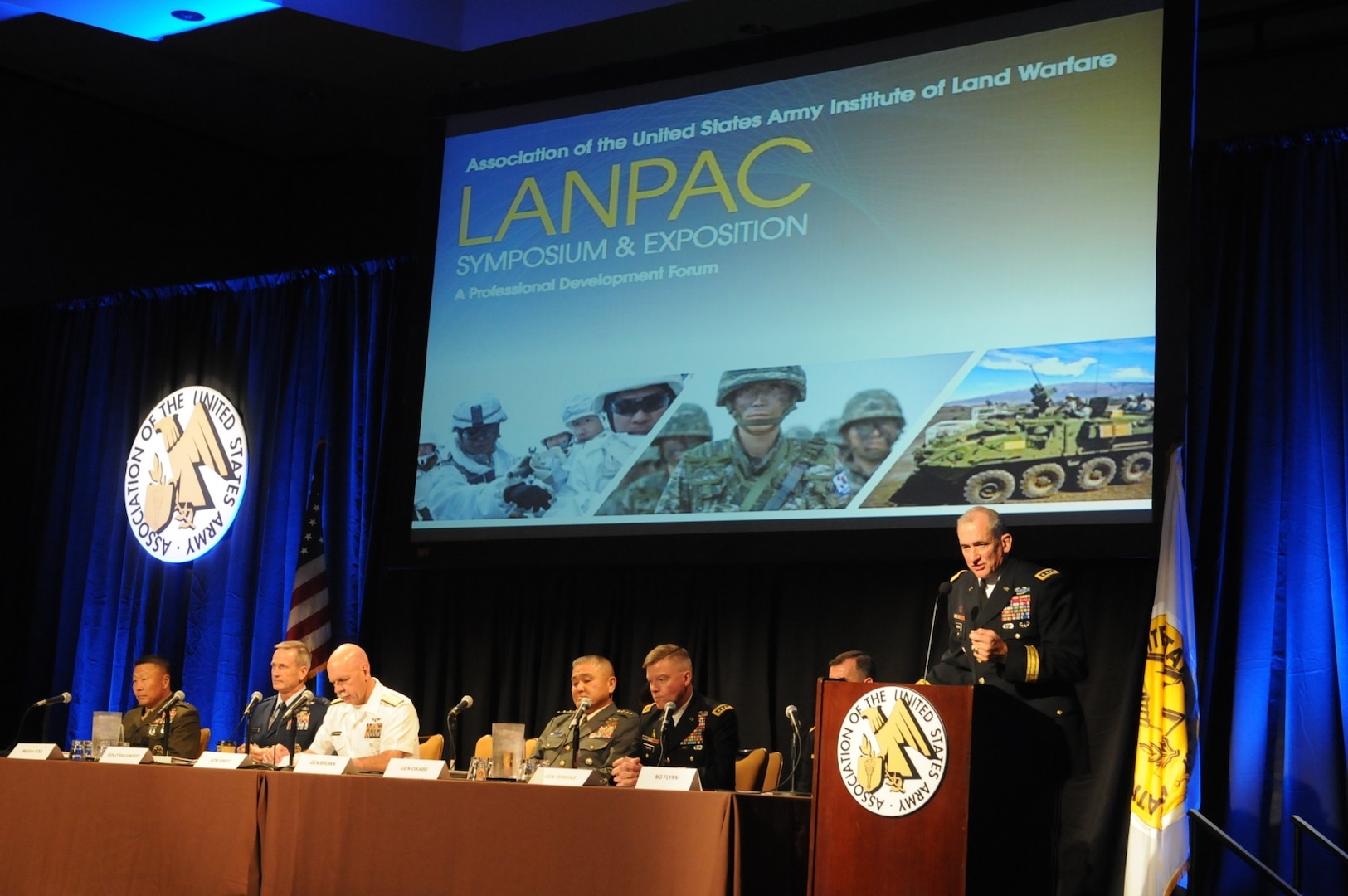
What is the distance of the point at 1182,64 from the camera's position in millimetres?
4785

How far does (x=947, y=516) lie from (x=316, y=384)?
3.94 metres

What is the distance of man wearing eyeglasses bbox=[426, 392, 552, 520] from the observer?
19.2 feet

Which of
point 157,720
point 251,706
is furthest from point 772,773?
point 157,720

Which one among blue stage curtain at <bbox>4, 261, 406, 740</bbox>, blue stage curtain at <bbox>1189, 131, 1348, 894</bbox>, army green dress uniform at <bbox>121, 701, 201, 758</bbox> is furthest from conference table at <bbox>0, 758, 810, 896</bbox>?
blue stage curtain at <bbox>4, 261, 406, 740</bbox>

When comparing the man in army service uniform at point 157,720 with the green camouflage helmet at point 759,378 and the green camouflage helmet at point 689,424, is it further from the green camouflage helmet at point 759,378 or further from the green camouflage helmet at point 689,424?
the green camouflage helmet at point 759,378

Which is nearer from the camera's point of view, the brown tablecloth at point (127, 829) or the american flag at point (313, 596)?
the brown tablecloth at point (127, 829)

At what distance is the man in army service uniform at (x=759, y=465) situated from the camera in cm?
525

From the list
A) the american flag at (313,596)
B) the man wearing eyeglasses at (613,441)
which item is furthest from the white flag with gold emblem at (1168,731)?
the american flag at (313,596)

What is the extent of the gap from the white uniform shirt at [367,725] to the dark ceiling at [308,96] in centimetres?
262

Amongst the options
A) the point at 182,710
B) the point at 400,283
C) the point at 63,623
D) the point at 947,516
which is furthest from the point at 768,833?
the point at 63,623

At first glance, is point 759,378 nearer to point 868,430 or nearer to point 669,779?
point 868,430

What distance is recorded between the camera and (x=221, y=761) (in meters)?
4.38

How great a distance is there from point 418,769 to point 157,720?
7.70 ft

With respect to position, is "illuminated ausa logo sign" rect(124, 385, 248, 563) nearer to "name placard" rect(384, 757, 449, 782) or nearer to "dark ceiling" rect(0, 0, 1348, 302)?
"dark ceiling" rect(0, 0, 1348, 302)
